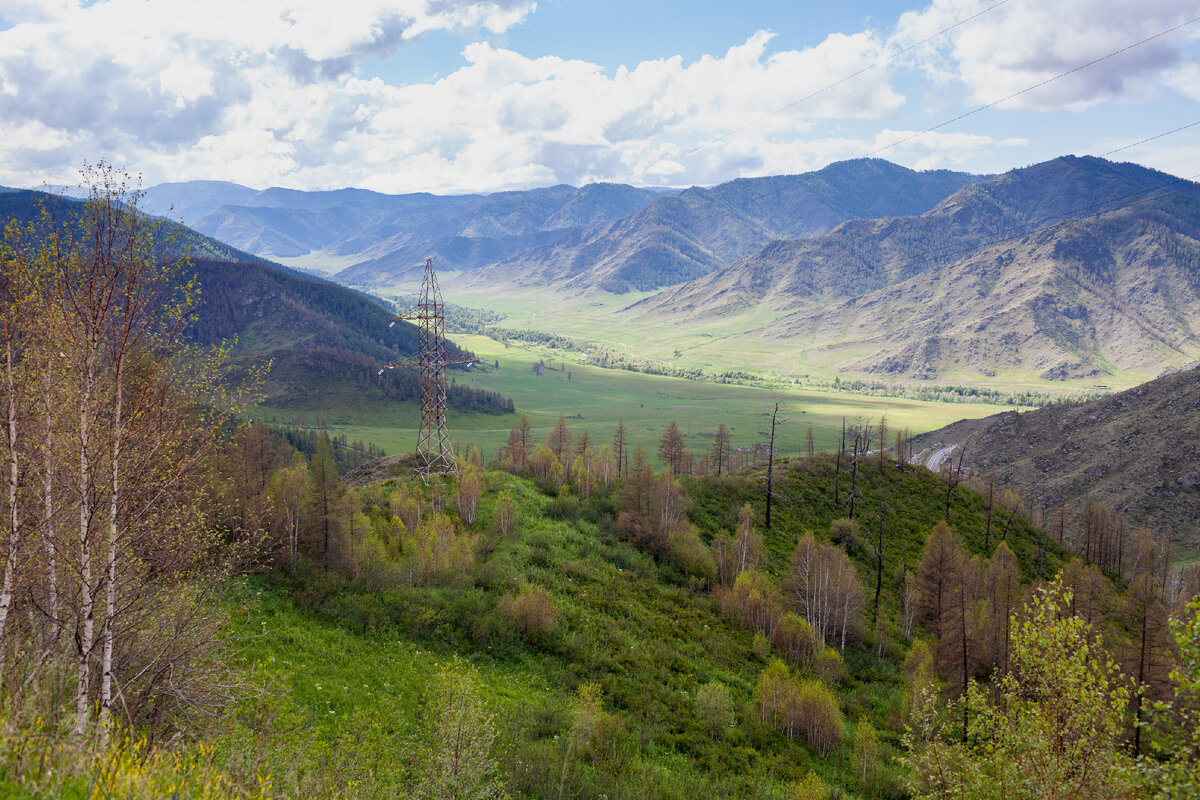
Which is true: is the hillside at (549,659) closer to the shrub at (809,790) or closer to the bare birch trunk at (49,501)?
A: the shrub at (809,790)

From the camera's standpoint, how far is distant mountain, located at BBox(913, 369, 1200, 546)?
131 meters

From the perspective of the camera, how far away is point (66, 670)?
13.1 m

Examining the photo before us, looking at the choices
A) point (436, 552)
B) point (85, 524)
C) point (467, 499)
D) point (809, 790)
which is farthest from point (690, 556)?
point (85, 524)

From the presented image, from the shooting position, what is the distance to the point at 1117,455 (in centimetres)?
14625

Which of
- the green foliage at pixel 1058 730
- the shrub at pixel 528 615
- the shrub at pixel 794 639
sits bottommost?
the shrub at pixel 794 639

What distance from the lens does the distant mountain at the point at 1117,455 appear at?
13062cm

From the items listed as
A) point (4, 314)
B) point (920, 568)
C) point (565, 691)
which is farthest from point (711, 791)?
point (920, 568)

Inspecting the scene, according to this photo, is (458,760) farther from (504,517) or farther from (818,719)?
(504,517)

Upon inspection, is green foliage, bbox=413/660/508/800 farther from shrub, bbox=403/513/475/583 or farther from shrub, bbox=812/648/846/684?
shrub, bbox=812/648/846/684

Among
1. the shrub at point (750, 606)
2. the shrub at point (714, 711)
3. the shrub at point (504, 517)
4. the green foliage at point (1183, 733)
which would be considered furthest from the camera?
the shrub at point (504, 517)

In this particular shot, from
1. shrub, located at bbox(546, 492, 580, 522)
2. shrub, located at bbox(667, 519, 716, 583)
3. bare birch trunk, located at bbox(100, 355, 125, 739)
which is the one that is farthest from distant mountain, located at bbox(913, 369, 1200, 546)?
bare birch trunk, located at bbox(100, 355, 125, 739)

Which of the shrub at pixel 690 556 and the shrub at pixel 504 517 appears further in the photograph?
the shrub at pixel 690 556

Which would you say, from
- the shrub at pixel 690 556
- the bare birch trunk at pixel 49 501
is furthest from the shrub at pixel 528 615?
the bare birch trunk at pixel 49 501

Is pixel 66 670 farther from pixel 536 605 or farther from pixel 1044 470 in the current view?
pixel 1044 470
